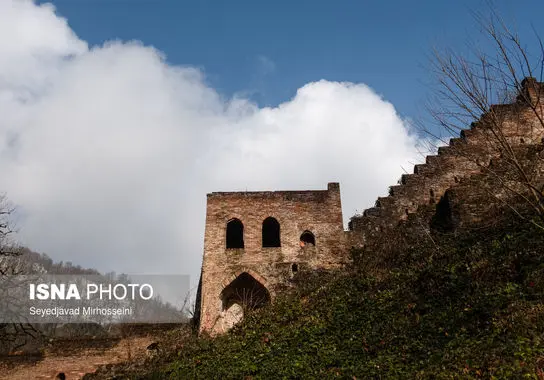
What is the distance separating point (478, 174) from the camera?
1866cm

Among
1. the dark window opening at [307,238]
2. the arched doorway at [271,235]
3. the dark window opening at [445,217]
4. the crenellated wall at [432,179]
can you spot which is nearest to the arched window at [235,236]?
the arched doorway at [271,235]

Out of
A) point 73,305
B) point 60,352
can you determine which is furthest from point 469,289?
point 73,305

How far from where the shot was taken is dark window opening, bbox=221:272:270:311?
1853cm

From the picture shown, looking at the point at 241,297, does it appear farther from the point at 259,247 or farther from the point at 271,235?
the point at 271,235

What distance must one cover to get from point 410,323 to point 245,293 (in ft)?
28.6

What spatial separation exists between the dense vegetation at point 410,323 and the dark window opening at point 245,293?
6.94 ft

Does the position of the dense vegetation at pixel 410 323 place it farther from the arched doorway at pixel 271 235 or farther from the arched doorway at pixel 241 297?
the arched doorway at pixel 271 235

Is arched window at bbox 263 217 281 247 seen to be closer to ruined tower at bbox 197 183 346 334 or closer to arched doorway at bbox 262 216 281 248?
arched doorway at bbox 262 216 281 248

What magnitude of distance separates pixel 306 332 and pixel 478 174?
9766 millimetres

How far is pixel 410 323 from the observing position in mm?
11391

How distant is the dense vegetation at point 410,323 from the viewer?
9.33 meters

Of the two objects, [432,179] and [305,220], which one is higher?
[432,179]

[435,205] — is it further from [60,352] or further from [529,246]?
[60,352]

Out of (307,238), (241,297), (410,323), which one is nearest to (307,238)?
(307,238)
